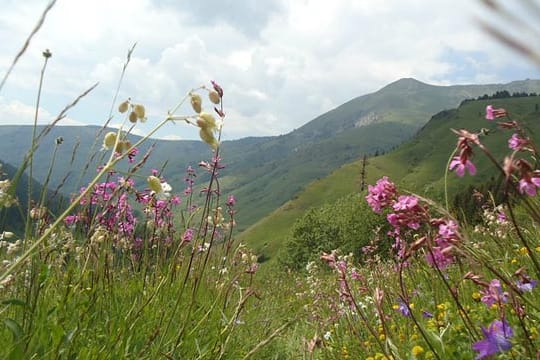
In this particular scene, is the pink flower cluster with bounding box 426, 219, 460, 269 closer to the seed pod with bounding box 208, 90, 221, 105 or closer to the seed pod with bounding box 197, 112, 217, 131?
the seed pod with bounding box 197, 112, 217, 131

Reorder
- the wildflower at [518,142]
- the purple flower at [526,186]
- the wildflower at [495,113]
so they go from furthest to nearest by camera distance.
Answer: the wildflower at [495,113] < the wildflower at [518,142] < the purple flower at [526,186]

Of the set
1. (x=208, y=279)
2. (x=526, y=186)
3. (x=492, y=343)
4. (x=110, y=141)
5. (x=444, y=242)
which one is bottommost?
(x=208, y=279)

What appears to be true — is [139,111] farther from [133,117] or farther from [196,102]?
[196,102]

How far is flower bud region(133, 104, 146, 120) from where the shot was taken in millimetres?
2293

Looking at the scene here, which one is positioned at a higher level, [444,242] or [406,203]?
[406,203]

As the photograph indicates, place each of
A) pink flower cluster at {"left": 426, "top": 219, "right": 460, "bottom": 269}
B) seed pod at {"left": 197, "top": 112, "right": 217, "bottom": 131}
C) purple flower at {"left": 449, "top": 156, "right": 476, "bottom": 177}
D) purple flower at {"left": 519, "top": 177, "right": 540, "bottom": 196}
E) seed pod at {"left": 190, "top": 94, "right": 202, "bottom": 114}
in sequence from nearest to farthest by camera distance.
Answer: purple flower at {"left": 519, "top": 177, "right": 540, "bottom": 196}
purple flower at {"left": 449, "top": 156, "right": 476, "bottom": 177}
pink flower cluster at {"left": 426, "top": 219, "right": 460, "bottom": 269}
seed pod at {"left": 197, "top": 112, "right": 217, "bottom": 131}
seed pod at {"left": 190, "top": 94, "right": 202, "bottom": 114}

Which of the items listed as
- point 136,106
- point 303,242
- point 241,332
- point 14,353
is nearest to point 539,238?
point 241,332

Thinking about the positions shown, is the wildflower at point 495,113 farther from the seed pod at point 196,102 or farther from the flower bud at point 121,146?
the flower bud at point 121,146

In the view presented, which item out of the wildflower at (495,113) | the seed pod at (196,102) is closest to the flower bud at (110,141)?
the seed pod at (196,102)

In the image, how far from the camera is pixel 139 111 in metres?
2.31

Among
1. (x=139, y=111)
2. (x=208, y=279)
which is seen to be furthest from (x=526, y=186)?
(x=208, y=279)

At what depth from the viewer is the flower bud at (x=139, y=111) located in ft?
7.52

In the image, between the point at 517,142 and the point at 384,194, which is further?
the point at 384,194

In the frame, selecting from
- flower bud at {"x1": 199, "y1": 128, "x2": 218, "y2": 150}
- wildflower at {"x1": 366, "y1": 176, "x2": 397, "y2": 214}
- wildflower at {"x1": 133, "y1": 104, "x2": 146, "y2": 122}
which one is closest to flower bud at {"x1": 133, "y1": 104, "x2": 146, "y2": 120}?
wildflower at {"x1": 133, "y1": 104, "x2": 146, "y2": 122}
